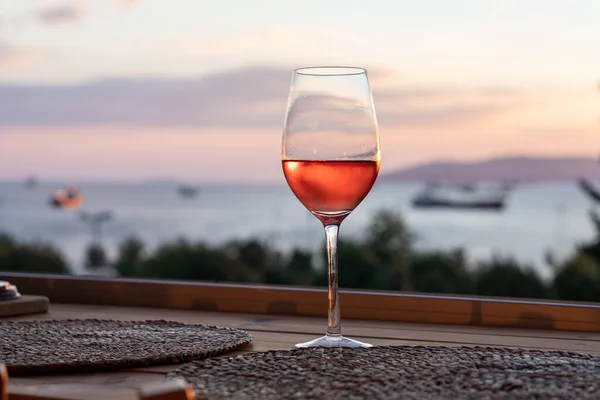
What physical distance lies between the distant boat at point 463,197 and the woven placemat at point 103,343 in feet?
93.6

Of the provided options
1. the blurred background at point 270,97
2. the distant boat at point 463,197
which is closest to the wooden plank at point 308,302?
the blurred background at point 270,97

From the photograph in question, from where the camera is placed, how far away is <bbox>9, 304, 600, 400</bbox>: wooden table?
2.98 ft

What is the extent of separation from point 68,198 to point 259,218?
20.4 feet

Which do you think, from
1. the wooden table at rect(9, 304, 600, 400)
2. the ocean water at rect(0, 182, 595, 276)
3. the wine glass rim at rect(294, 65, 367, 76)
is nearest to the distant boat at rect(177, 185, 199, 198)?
the ocean water at rect(0, 182, 595, 276)

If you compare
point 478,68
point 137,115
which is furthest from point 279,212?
point 478,68

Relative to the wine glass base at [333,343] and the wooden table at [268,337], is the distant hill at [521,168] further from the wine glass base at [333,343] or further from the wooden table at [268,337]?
the wine glass base at [333,343]

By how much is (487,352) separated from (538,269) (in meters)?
14.0

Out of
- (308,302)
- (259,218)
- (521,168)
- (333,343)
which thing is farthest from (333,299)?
(259,218)

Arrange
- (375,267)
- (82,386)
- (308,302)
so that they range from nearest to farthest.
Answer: (82,386), (308,302), (375,267)

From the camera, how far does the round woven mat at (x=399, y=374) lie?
2.71 ft

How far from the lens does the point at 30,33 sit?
22.1m

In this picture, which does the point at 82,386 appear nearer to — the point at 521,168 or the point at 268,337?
the point at 268,337

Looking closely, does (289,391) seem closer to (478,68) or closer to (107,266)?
(107,266)

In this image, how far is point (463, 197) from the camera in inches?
1203
